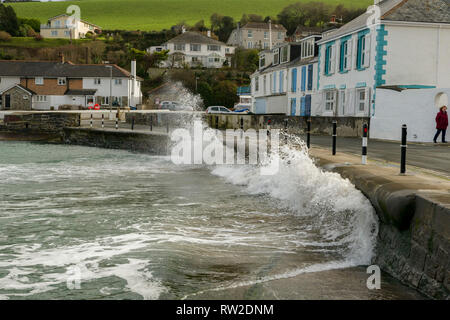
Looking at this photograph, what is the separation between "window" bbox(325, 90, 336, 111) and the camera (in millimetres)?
29375

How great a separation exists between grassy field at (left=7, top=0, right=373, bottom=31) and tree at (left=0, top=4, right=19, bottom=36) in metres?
23.3

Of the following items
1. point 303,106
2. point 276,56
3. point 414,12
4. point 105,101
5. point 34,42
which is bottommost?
point 303,106

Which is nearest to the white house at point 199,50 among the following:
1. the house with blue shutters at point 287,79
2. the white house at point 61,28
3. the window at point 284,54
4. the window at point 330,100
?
the white house at point 61,28

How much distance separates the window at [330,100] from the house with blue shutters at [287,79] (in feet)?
6.98

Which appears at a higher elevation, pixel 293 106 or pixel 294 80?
pixel 294 80

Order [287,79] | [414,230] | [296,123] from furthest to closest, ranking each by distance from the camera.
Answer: [287,79] → [296,123] → [414,230]

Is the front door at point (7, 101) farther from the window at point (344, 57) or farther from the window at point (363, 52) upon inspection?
the window at point (363, 52)

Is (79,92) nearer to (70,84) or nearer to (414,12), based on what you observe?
(70,84)

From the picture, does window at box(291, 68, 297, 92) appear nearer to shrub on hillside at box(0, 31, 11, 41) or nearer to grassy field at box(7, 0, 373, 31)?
shrub on hillside at box(0, 31, 11, 41)

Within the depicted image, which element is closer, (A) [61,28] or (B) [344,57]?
(B) [344,57]

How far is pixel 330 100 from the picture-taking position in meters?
29.8

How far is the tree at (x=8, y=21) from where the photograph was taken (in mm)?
117375

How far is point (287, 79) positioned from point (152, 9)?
410 feet

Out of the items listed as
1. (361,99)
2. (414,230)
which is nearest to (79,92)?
(361,99)
